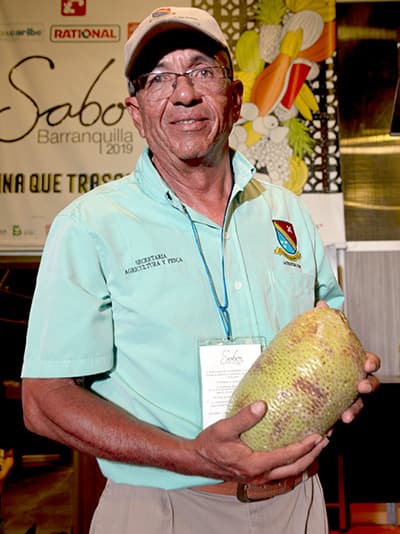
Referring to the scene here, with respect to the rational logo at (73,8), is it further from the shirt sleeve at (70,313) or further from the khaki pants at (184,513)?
the khaki pants at (184,513)

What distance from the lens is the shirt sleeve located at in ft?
3.84

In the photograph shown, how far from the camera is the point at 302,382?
99 centimetres

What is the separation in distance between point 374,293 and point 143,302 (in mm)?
1996

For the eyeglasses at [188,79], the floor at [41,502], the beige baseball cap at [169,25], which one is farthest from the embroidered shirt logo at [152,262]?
the floor at [41,502]

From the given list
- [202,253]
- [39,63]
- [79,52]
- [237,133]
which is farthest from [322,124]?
[202,253]

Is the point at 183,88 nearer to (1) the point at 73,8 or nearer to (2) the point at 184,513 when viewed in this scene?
(2) the point at 184,513

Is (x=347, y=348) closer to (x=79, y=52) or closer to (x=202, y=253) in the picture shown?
(x=202, y=253)

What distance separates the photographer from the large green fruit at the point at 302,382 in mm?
983

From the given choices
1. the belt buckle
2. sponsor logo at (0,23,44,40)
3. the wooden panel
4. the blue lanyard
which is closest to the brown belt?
the belt buckle

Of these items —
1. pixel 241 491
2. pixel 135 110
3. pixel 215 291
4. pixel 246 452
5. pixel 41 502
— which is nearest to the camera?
pixel 246 452

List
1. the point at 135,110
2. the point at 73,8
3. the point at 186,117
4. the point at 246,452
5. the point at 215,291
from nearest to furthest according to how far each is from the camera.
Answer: the point at 246,452
the point at 215,291
the point at 186,117
the point at 135,110
the point at 73,8


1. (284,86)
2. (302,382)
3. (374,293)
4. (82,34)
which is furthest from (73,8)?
(302,382)

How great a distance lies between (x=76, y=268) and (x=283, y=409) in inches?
21.0

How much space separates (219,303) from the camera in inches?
49.6
